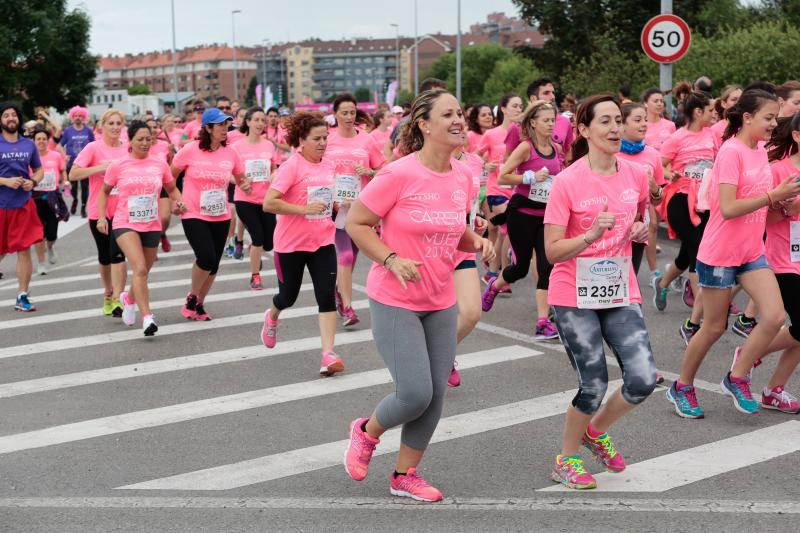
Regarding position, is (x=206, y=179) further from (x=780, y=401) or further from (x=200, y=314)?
(x=780, y=401)

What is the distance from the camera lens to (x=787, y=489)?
526 centimetres

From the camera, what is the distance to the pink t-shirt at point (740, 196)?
6332mm

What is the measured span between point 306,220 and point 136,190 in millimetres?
2060

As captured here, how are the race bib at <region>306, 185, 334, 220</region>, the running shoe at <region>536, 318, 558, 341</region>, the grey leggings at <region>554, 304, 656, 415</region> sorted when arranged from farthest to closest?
the running shoe at <region>536, 318, 558, 341</region>
the race bib at <region>306, 185, 334, 220</region>
the grey leggings at <region>554, 304, 656, 415</region>

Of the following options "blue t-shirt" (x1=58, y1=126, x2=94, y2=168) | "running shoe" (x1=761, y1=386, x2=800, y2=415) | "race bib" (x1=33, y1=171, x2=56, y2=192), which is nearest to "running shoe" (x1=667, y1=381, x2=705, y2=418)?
"running shoe" (x1=761, y1=386, x2=800, y2=415)

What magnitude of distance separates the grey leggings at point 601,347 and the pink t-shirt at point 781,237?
1.66 meters

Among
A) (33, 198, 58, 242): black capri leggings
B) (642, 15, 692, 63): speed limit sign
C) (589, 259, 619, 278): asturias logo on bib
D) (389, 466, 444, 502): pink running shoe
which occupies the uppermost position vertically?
(642, 15, 692, 63): speed limit sign

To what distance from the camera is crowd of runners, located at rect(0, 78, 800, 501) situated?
200 inches

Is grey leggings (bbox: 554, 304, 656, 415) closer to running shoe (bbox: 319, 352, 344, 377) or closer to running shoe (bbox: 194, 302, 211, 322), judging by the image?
running shoe (bbox: 319, 352, 344, 377)

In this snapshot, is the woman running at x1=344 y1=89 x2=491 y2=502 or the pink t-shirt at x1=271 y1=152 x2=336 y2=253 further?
the pink t-shirt at x1=271 y1=152 x2=336 y2=253

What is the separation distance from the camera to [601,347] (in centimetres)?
522

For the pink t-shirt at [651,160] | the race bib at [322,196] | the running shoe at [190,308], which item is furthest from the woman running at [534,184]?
the running shoe at [190,308]

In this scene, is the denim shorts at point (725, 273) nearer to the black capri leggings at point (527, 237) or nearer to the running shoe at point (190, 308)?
the black capri leggings at point (527, 237)

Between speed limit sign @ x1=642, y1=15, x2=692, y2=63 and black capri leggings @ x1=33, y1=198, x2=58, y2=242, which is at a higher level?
speed limit sign @ x1=642, y1=15, x2=692, y2=63
